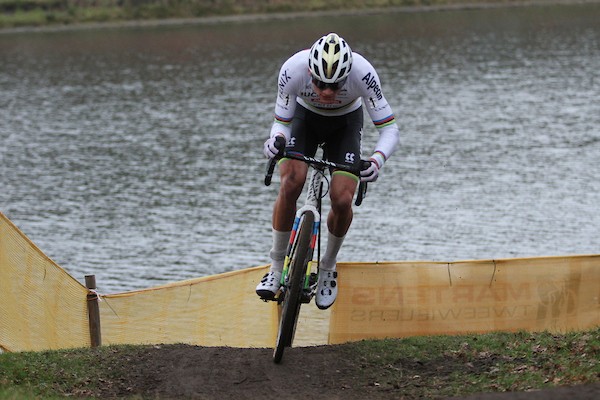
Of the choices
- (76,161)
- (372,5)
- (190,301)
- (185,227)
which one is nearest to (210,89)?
(76,161)

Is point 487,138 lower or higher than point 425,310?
lower

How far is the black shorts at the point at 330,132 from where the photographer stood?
1081 cm

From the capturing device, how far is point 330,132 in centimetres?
1098

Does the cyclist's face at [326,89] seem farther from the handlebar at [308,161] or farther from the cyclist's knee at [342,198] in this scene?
the cyclist's knee at [342,198]

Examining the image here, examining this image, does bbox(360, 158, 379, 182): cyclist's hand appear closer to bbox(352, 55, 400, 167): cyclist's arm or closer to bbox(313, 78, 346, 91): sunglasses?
bbox(352, 55, 400, 167): cyclist's arm

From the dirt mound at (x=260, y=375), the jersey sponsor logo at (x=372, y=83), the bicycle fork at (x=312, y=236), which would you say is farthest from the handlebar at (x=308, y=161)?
the dirt mound at (x=260, y=375)

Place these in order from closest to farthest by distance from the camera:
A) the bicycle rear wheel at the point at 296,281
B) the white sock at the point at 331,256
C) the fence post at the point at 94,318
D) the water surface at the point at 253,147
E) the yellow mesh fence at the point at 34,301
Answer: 1. the bicycle rear wheel at the point at 296,281
2. the white sock at the point at 331,256
3. the yellow mesh fence at the point at 34,301
4. the fence post at the point at 94,318
5. the water surface at the point at 253,147

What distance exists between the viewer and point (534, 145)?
42875 mm

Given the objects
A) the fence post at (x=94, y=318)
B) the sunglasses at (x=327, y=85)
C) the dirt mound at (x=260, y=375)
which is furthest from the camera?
the fence post at (x=94, y=318)

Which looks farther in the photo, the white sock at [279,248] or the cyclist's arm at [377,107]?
the white sock at [279,248]

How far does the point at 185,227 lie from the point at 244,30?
62.0 metres

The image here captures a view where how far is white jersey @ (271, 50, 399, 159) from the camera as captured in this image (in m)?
10.5

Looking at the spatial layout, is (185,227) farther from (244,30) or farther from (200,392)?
(244,30)

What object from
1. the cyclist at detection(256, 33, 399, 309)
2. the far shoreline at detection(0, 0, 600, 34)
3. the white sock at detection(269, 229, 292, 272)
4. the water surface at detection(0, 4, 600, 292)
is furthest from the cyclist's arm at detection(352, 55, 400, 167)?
the far shoreline at detection(0, 0, 600, 34)
